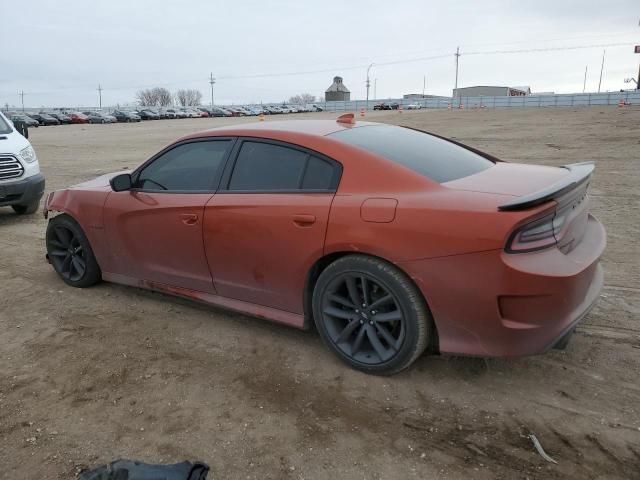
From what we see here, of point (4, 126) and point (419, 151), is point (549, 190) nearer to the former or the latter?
point (419, 151)

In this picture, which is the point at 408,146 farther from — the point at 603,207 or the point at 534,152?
the point at 534,152

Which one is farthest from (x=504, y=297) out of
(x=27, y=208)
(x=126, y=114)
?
(x=126, y=114)

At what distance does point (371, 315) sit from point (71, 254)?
314cm

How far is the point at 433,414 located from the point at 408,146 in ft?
5.69

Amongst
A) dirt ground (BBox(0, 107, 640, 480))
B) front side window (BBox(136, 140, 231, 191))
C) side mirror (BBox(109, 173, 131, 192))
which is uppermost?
front side window (BBox(136, 140, 231, 191))

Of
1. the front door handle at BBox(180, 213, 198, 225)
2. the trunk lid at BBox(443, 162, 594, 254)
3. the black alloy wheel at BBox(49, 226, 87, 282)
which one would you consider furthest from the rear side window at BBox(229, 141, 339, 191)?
the black alloy wheel at BBox(49, 226, 87, 282)

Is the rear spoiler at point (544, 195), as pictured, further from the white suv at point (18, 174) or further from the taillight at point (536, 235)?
the white suv at point (18, 174)

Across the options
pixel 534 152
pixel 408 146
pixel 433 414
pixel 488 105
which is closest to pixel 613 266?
pixel 408 146

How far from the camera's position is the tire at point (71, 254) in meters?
4.82

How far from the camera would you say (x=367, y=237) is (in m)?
3.10

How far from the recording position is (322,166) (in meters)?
3.45

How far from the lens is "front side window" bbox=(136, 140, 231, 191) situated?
3.96m

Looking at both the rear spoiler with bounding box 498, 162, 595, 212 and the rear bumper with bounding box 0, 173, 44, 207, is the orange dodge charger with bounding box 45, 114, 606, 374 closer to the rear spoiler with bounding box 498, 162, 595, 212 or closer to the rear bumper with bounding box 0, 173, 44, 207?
the rear spoiler with bounding box 498, 162, 595, 212

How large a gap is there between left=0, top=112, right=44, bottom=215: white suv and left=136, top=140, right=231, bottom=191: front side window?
447 centimetres
